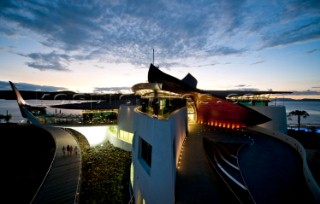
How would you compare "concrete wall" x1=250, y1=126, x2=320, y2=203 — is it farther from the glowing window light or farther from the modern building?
the glowing window light

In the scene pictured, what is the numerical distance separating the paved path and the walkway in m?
6.73

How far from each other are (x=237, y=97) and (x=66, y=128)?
28.3 meters

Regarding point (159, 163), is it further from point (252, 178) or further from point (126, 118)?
Answer: point (126, 118)

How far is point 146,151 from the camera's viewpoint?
9.59m

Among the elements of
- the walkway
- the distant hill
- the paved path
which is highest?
the distant hill

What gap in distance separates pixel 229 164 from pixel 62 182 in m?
10.7

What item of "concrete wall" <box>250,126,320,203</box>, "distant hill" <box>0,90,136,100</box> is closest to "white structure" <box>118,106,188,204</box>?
"concrete wall" <box>250,126,320,203</box>

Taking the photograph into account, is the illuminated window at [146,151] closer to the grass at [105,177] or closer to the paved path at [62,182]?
the paved path at [62,182]

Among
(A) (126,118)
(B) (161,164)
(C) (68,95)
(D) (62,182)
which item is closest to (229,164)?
(B) (161,164)

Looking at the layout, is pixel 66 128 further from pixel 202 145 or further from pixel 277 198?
pixel 277 198

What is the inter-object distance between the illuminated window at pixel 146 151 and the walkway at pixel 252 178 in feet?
6.12

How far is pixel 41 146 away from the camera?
83.0 feet

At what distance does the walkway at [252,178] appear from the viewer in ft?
21.0

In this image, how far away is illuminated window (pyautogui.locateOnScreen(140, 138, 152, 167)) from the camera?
9.09m
